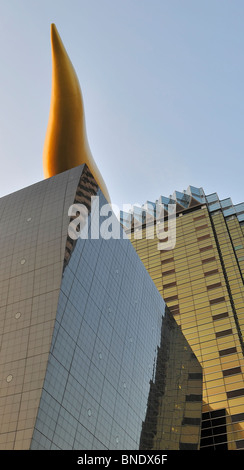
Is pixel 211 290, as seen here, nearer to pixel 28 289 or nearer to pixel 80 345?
pixel 80 345

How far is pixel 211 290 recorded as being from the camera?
4956cm

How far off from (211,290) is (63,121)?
2592 cm

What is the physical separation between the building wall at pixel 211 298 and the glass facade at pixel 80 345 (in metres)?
3.15

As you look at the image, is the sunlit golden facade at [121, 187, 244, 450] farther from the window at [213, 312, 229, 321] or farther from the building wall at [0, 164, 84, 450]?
the building wall at [0, 164, 84, 450]

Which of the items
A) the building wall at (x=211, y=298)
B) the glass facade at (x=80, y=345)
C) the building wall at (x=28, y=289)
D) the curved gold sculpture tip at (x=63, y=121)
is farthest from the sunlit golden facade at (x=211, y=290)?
the curved gold sculpture tip at (x=63, y=121)

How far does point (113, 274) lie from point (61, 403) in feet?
36.5

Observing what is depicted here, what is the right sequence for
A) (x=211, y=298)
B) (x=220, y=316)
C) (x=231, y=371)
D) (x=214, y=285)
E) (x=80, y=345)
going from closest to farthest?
(x=80, y=345), (x=231, y=371), (x=220, y=316), (x=211, y=298), (x=214, y=285)

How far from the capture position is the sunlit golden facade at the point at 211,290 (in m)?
38.6

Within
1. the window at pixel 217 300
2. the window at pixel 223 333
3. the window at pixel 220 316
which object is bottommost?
the window at pixel 223 333

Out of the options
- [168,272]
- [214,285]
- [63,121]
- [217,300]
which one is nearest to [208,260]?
[214,285]

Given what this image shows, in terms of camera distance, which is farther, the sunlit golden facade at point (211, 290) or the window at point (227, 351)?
the window at point (227, 351)

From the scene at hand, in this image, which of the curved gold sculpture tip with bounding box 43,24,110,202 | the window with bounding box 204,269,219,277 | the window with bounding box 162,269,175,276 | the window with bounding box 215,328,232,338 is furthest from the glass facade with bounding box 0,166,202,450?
the window with bounding box 162,269,175,276

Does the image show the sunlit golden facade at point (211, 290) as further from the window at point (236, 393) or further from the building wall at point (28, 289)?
the building wall at point (28, 289)

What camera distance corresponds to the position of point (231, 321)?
45469mm
